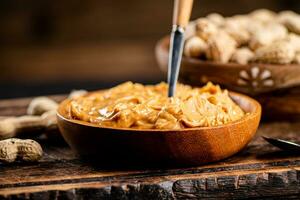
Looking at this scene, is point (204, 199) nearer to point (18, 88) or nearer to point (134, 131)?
point (134, 131)

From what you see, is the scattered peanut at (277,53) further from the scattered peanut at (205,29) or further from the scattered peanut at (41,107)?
the scattered peanut at (41,107)

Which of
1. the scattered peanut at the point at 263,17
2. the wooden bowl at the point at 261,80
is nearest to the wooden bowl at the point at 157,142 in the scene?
the wooden bowl at the point at 261,80

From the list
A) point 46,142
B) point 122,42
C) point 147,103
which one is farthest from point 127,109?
point 122,42

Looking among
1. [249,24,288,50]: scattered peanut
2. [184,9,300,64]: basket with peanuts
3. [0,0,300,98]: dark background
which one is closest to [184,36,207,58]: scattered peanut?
[184,9,300,64]: basket with peanuts

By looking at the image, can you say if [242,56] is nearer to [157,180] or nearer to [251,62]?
[251,62]

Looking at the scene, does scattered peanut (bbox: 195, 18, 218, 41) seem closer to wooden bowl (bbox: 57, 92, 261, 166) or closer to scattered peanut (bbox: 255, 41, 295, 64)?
scattered peanut (bbox: 255, 41, 295, 64)
